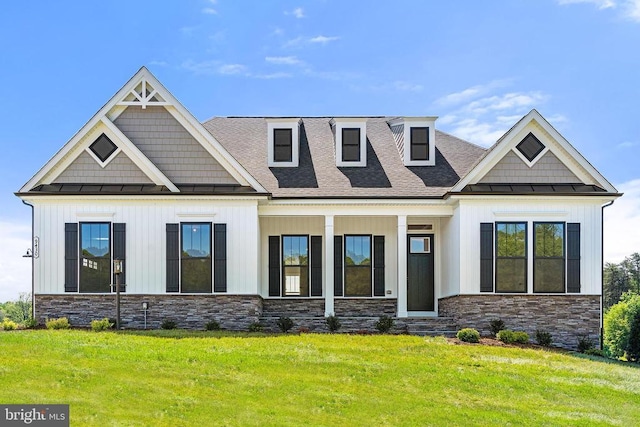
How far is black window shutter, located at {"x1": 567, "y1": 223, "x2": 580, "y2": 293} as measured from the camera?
2175 cm

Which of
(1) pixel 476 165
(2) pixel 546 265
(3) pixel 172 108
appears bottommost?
(2) pixel 546 265

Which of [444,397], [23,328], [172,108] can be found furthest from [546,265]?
[23,328]

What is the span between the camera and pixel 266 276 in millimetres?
23984

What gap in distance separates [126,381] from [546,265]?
43.9ft

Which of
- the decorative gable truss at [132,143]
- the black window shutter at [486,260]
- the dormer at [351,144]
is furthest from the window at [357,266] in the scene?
the decorative gable truss at [132,143]

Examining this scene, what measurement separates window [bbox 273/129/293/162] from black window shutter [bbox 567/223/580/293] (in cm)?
903

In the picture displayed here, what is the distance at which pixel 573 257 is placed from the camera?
71.6 ft

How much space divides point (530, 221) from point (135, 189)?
11465mm

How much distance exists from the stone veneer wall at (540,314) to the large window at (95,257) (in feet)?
33.6

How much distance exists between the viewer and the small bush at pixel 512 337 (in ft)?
66.2

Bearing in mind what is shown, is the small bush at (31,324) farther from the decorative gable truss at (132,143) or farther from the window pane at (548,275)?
the window pane at (548,275)

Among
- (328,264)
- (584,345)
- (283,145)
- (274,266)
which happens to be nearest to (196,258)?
(274,266)

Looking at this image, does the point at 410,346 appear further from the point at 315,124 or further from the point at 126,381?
the point at 315,124

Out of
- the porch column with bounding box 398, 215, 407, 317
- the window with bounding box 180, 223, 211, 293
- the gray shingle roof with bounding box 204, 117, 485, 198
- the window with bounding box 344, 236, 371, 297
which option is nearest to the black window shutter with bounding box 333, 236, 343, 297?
the window with bounding box 344, 236, 371, 297
